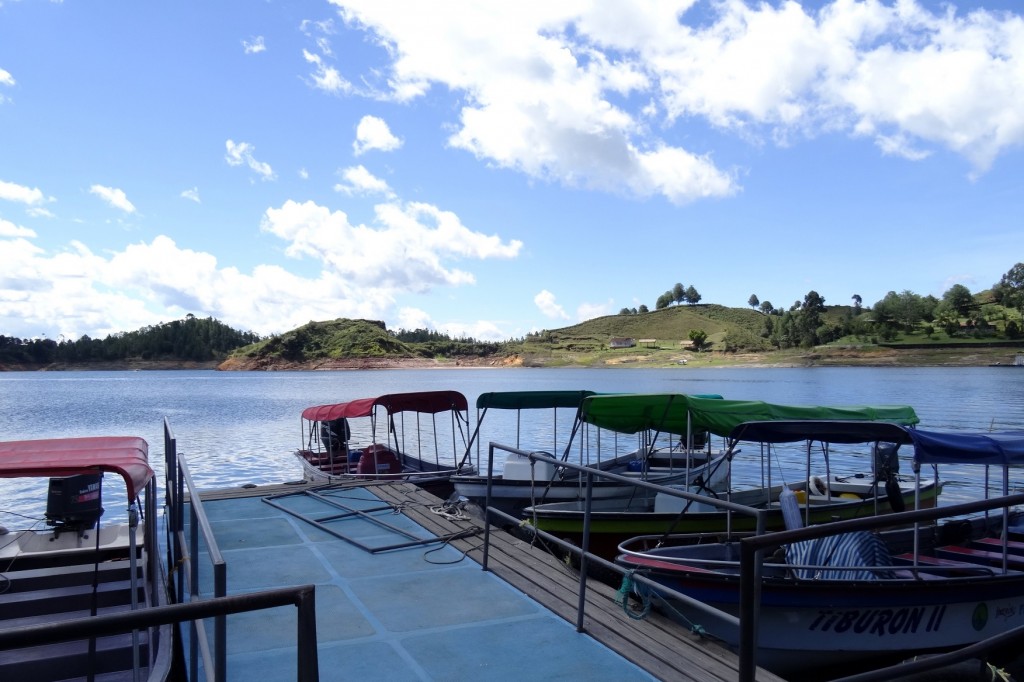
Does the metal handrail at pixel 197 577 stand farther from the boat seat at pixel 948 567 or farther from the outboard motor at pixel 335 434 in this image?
the outboard motor at pixel 335 434

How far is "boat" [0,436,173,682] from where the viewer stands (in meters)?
4.97

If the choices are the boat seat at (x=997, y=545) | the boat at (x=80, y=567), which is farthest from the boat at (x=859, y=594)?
the boat at (x=80, y=567)

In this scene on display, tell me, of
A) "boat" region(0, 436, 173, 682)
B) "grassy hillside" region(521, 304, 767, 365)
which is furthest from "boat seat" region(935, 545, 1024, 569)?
"grassy hillside" region(521, 304, 767, 365)

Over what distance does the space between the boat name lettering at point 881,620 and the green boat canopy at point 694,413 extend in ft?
12.8

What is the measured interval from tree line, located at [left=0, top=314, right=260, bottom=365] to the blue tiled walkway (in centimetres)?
17482

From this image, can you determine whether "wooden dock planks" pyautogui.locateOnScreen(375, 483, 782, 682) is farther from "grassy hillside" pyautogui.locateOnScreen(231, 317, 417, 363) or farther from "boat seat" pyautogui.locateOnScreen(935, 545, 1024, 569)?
"grassy hillside" pyautogui.locateOnScreen(231, 317, 417, 363)

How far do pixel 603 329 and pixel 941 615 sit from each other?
18809 centimetres

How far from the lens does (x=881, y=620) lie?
7.93 m

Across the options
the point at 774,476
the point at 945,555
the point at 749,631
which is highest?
the point at 749,631

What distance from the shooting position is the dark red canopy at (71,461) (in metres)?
4.74

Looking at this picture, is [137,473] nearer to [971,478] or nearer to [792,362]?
[971,478]

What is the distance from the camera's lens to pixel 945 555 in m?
10.3

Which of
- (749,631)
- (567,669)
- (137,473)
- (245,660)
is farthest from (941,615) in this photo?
(137,473)

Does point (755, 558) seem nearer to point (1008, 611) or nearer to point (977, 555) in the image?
point (1008, 611)
